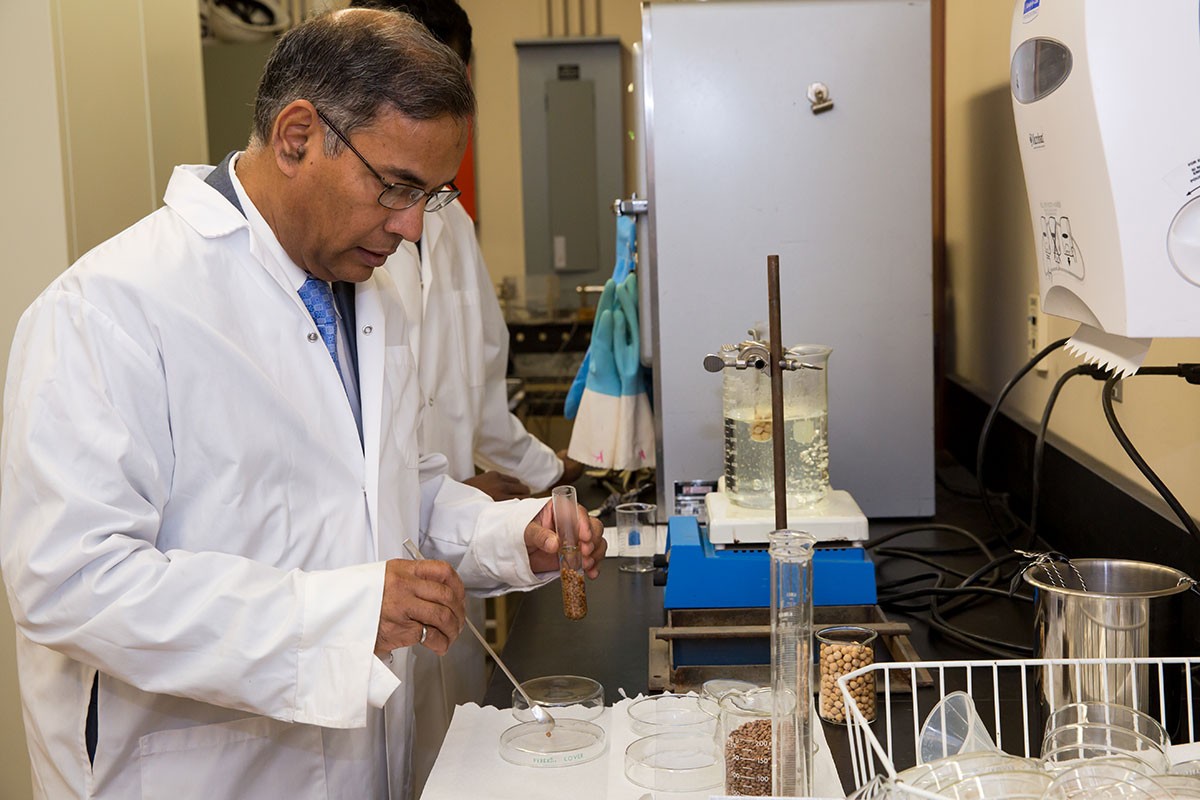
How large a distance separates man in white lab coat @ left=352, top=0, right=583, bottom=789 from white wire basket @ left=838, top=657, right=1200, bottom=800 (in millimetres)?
817

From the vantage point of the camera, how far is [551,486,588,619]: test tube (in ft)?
4.55

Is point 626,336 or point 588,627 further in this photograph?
point 626,336

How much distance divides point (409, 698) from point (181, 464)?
1.65 feet

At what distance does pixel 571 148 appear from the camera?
16.9 feet

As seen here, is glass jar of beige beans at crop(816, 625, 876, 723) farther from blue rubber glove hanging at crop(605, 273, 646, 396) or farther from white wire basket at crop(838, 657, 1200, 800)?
blue rubber glove hanging at crop(605, 273, 646, 396)

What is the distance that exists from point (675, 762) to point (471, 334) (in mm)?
1336

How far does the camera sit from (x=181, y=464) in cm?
122

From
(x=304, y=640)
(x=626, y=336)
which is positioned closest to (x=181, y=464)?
(x=304, y=640)

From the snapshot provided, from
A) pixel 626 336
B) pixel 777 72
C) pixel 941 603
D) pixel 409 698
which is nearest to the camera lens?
pixel 409 698

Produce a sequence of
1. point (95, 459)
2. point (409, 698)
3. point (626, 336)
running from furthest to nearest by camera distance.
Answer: point (626, 336) → point (409, 698) → point (95, 459)

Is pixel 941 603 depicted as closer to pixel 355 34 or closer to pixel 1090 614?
pixel 1090 614

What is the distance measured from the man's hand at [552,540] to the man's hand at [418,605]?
289 mm

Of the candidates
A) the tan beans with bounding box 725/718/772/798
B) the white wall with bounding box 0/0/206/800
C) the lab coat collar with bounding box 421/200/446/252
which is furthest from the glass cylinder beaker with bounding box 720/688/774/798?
the white wall with bounding box 0/0/206/800

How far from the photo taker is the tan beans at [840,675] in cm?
119
